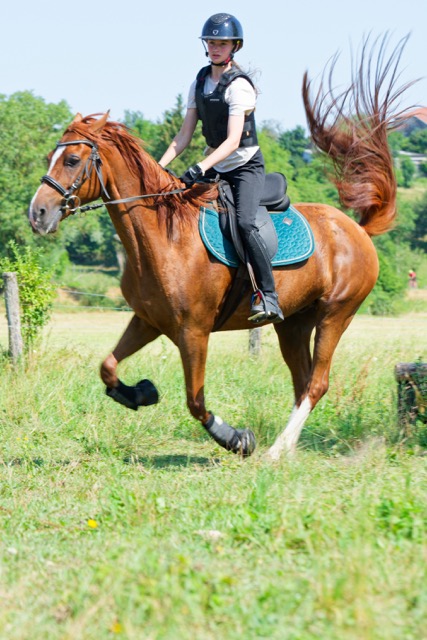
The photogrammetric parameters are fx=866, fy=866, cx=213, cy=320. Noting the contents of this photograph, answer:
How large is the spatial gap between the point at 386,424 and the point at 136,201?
3219mm

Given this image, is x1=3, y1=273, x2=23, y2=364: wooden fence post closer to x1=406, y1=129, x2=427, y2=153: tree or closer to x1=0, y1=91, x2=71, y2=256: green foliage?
x1=0, y1=91, x2=71, y2=256: green foliage

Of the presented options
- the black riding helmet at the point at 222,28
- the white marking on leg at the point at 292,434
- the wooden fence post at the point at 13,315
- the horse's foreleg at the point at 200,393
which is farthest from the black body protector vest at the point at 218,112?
the wooden fence post at the point at 13,315

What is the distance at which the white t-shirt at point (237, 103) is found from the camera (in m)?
6.49

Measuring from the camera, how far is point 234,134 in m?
6.46

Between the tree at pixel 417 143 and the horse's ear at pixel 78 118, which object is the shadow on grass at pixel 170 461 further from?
the tree at pixel 417 143

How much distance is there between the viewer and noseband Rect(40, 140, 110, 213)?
6.12 meters

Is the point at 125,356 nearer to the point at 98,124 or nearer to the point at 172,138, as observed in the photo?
the point at 98,124

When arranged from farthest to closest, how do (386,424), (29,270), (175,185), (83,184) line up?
(29,270) < (386,424) < (175,185) < (83,184)

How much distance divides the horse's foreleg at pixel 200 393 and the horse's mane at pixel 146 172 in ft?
2.86

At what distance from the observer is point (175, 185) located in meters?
6.68

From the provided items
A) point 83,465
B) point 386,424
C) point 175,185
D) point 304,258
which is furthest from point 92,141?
point 386,424

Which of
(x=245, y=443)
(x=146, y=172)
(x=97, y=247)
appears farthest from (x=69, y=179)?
(x=97, y=247)

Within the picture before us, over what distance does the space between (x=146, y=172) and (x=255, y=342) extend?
605 cm

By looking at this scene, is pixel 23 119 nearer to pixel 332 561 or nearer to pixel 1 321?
pixel 1 321
